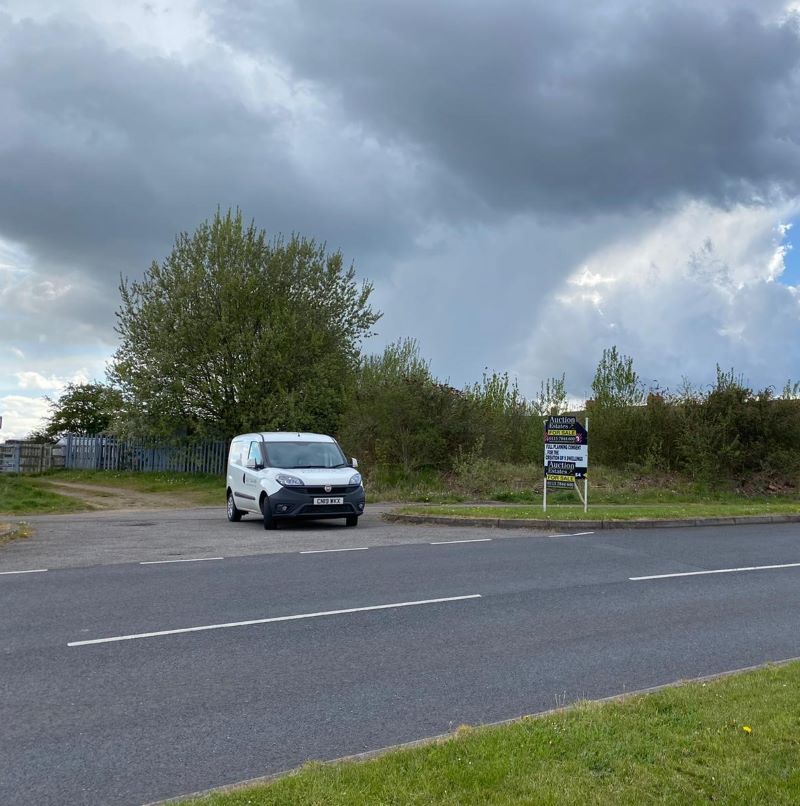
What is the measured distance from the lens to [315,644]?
688 centimetres

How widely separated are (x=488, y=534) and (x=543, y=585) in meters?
5.75

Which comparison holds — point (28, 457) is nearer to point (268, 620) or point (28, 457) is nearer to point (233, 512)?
point (233, 512)

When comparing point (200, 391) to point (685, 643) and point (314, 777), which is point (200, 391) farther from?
point (314, 777)

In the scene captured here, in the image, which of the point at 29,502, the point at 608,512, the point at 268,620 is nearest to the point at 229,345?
the point at 29,502

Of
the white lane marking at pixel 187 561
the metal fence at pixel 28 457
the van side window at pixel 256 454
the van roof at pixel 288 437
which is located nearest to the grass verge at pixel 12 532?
the white lane marking at pixel 187 561

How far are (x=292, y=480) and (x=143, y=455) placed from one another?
985 inches

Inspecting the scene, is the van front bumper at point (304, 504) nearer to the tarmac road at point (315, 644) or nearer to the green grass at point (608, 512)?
the green grass at point (608, 512)

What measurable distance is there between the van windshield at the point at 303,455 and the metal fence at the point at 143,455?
1859cm

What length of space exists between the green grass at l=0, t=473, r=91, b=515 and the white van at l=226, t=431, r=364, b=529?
20.8 feet

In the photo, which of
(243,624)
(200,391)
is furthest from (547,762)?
(200,391)

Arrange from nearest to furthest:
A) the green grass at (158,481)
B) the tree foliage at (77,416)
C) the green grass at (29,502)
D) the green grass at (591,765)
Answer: the green grass at (591,765) < the green grass at (29,502) < the green grass at (158,481) < the tree foliage at (77,416)

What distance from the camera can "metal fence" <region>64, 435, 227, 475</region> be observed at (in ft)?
119

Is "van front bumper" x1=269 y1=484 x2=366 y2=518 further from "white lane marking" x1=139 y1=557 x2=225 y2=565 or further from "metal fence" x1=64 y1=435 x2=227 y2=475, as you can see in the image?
"metal fence" x1=64 y1=435 x2=227 y2=475

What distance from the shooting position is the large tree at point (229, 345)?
33812mm
